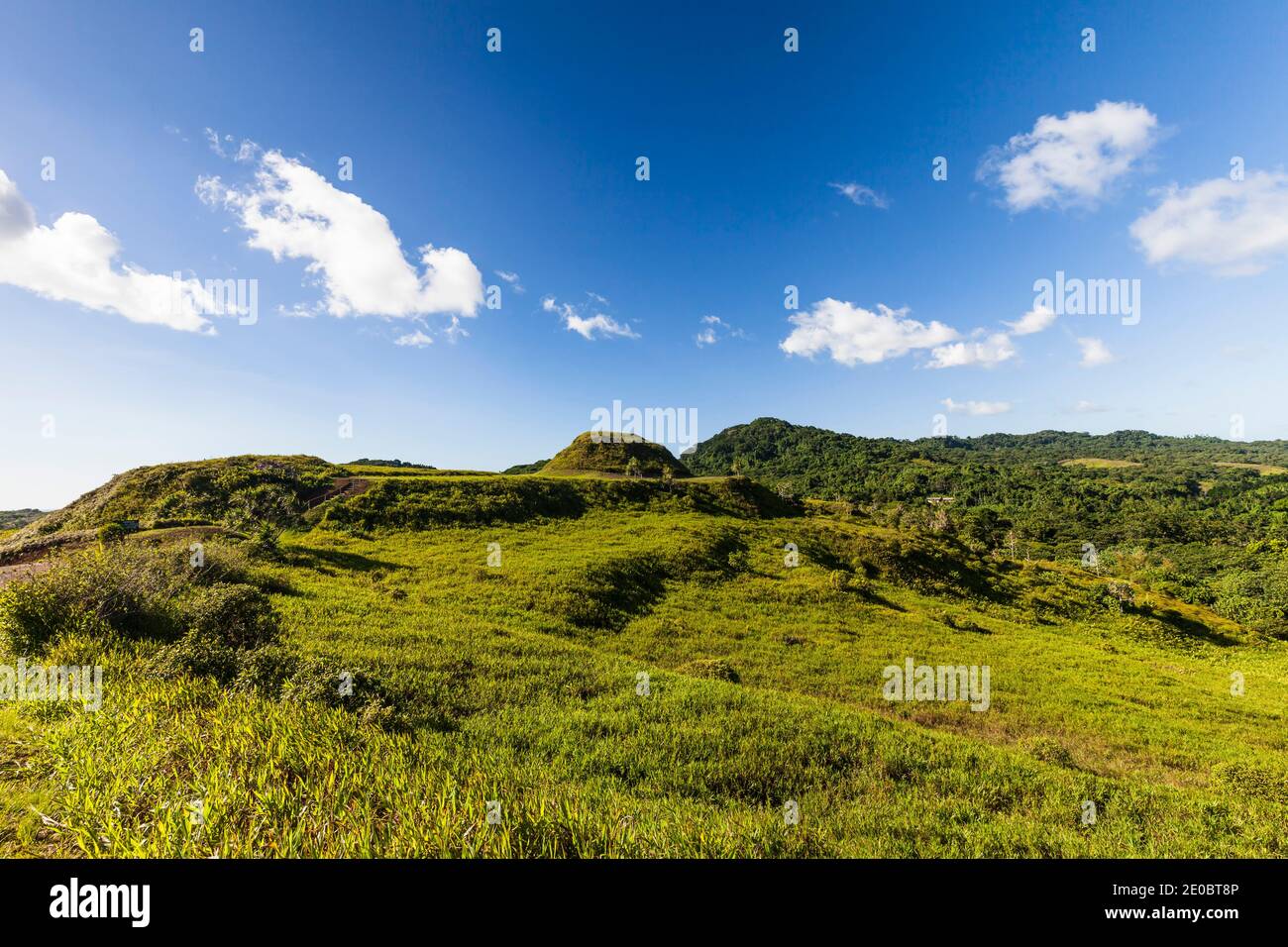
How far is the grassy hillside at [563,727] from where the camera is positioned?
4836mm

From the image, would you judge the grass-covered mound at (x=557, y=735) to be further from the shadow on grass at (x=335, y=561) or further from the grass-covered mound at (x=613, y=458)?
the grass-covered mound at (x=613, y=458)

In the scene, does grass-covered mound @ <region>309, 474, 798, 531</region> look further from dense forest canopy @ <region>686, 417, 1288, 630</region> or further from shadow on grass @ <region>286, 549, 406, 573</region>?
dense forest canopy @ <region>686, 417, 1288, 630</region>

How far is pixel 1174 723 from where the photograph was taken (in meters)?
20.7

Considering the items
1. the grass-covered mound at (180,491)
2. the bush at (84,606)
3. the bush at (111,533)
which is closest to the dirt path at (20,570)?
the bush at (111,533)

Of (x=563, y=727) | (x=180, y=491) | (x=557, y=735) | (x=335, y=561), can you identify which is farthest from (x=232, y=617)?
(x=180, y=491)

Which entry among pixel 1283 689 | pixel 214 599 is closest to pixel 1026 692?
pixel 1283 689

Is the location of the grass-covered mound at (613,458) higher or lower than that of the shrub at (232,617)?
higher

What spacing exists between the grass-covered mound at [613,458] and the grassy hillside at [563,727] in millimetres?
44873

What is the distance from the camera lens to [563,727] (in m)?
10.4

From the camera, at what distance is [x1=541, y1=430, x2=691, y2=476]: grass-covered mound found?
78.2 metres

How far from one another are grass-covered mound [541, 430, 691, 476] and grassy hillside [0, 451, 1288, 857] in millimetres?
44873

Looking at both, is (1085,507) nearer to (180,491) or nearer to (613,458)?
(613,458)

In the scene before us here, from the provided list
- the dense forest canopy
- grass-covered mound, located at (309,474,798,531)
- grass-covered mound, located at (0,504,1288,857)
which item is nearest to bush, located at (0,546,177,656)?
grass-covered mound, located at (0,504,1288,857)

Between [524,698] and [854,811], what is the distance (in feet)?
26.6
